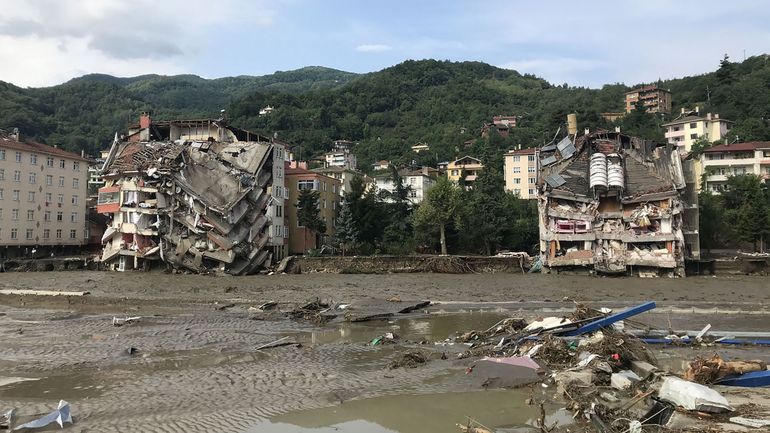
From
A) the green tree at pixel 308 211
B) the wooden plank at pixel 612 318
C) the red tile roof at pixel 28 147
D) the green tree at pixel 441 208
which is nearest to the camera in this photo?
the wooden plank at pixel 612 318

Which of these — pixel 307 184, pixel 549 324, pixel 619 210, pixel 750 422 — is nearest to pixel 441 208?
pixel 307 184

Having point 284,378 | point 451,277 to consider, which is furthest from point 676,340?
point 451,277

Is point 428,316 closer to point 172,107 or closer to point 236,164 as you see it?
point 236,164

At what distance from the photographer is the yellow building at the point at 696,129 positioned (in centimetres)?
10112

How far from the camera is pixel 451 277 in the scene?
162 feet

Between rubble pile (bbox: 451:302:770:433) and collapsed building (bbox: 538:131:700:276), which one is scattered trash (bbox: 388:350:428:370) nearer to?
rubble pile (bbox: 451:302:770:433)

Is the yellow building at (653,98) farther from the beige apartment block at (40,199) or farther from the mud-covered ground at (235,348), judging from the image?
the beige apartment block at (40,199)

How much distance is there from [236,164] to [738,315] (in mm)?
48709

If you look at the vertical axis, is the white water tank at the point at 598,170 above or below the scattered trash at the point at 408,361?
above

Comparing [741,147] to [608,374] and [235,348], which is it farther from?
[235,348]

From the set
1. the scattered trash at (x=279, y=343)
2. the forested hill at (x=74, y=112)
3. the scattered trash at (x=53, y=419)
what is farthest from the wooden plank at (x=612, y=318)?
the forested hill at (x=74, y=112)

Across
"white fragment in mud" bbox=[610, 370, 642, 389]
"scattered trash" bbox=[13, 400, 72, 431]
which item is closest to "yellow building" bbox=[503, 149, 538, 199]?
"white fragment in mud" bbox=[610, 370, 642, 389]

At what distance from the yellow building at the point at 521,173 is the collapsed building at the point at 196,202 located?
48.1 metres

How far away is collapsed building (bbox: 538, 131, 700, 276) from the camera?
49406mm
